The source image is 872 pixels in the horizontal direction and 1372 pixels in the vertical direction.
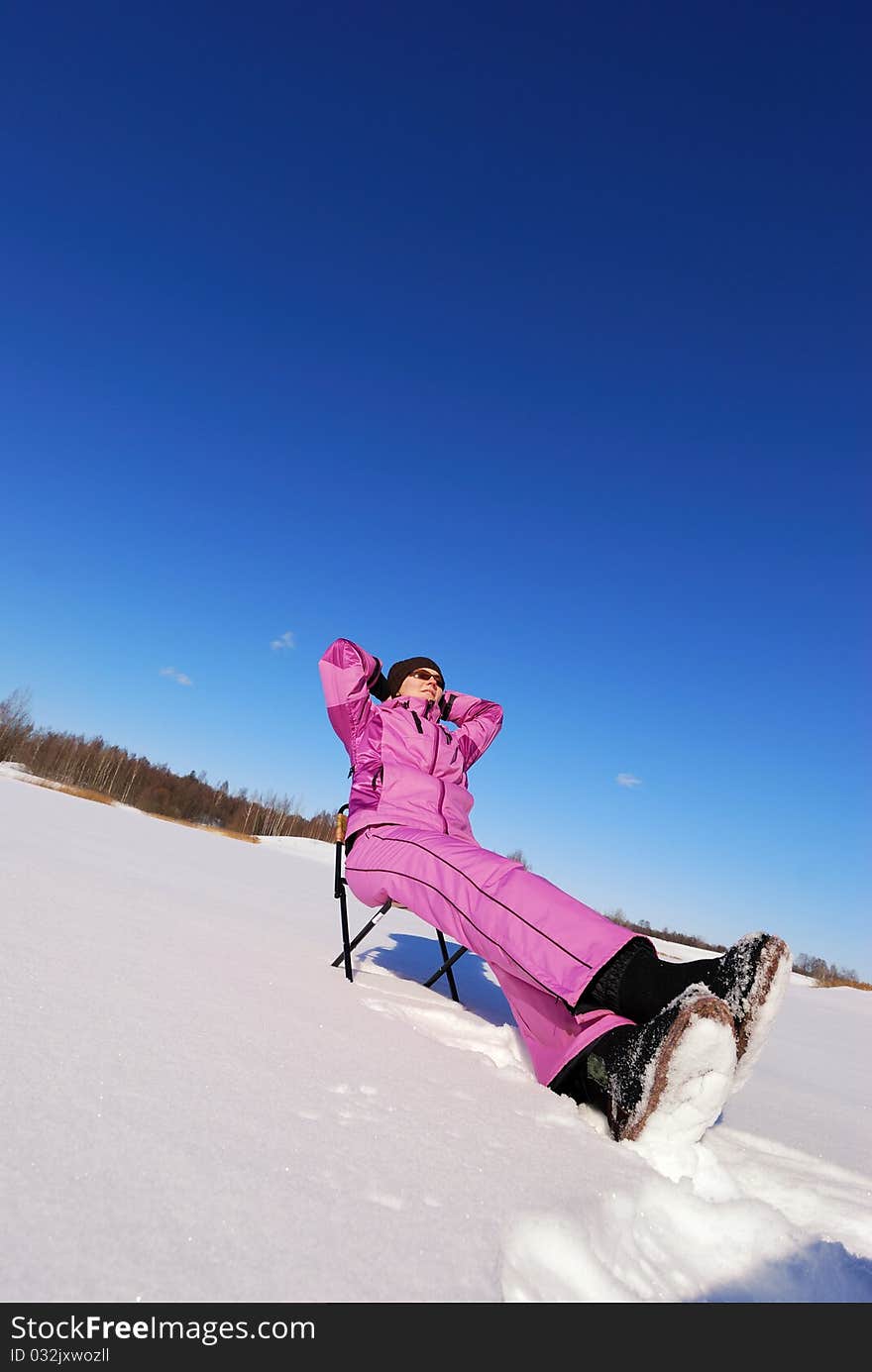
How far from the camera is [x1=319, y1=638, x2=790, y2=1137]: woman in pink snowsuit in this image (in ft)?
3.93

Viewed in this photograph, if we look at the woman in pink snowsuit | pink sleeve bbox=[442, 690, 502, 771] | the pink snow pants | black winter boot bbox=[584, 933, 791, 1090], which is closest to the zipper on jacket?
the woman in pink snowsuit

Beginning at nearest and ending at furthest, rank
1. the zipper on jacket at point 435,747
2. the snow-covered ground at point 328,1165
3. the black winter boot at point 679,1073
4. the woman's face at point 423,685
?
the snow-covered ground at point 328,1165, the black winter boot at point 679,1073, the zipper on jacket at point 435,747, the woman's face at point 423,685

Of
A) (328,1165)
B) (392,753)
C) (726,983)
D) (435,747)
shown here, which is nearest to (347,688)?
(392,753)

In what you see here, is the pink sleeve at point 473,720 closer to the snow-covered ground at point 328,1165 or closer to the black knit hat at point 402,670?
the black knit hat at point 402,670

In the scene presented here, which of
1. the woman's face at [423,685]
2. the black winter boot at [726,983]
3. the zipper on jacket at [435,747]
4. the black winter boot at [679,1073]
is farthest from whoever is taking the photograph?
the woman's face at [423,685]

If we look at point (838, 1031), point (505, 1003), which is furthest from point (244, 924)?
point (838, 1031)

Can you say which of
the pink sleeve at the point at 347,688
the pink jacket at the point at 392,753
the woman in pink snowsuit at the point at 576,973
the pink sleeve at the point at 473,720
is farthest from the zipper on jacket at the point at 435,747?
the pink sleeve at the point at 473,720

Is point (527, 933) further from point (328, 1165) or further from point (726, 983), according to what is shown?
point (328, 1165)

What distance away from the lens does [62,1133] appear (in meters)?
0.77

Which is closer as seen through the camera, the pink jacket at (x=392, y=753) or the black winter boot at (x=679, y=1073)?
the black winter boot at (x=679, y=1073)

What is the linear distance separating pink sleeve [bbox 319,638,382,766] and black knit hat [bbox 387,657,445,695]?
399mm

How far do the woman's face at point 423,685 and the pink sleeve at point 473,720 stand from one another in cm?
6

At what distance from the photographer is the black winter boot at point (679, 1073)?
1.17 metres

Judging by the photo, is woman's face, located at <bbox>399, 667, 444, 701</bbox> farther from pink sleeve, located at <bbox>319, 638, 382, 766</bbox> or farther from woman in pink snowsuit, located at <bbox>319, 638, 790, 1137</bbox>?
woman in pink snowsuit, located at <bbox>319, 638, 790, 1137</bbox>
